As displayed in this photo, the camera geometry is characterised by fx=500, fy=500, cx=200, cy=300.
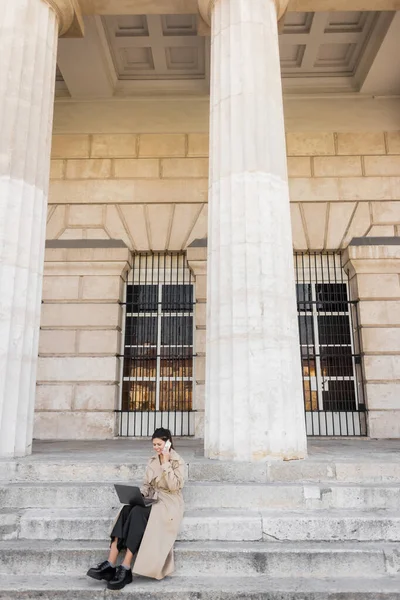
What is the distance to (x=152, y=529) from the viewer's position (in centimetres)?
421

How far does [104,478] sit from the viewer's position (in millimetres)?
5879

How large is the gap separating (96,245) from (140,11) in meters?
5.17

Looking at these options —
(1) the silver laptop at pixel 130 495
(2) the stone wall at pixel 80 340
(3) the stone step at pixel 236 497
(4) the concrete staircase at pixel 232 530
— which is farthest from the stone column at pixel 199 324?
(1) the silver laptop at pixel 130 495

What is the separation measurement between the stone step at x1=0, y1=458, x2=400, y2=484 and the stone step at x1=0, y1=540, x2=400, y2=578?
1.44 metres

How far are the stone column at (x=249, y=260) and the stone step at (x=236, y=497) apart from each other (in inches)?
30.4

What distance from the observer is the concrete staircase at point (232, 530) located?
12.9 ft

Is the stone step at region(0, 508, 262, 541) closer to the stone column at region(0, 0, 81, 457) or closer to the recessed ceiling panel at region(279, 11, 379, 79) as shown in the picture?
the stone column at region(0, 0, 81, 457)

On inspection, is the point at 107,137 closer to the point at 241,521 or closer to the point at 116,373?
the point at 116,373

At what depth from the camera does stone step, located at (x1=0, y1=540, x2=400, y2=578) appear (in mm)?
4227

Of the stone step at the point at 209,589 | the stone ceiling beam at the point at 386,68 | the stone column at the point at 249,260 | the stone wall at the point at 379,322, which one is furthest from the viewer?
the stone ceiling beam at the point at 386,68

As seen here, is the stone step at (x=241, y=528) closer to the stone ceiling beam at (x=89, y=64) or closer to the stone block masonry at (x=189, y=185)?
the stone block masonry at (x=189, y=185)

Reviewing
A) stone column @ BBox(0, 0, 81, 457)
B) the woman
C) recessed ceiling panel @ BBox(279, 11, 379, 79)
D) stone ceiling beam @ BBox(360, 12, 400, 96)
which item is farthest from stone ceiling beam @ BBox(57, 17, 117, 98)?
the woman

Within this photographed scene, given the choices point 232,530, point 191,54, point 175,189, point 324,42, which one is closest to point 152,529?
point 232,530

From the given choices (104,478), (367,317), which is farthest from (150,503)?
(367,317)
